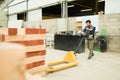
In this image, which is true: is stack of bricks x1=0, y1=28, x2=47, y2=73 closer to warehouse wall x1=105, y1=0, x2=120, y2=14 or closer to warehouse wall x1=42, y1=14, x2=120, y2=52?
warehouse wall x1=42, y1=14, x2=120, y2=52

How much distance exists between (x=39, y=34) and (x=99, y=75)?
169 cm

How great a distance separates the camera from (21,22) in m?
15.6

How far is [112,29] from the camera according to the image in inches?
325

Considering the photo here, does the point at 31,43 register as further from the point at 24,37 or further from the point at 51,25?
the point at 51,25

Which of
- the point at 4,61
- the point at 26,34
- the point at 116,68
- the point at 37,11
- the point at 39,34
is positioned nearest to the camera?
the point at 4,61

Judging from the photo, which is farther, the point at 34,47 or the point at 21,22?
the point at 21,22

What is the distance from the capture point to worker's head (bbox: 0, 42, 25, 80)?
49 centimetres

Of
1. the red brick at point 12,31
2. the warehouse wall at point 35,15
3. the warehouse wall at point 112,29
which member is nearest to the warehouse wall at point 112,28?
the warehouse wall at point 112,29

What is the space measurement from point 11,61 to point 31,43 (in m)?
3.43

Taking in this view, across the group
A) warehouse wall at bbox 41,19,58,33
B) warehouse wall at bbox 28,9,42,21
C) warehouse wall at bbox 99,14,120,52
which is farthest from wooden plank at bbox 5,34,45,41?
warehouse wall at bbox 28,9,42,21

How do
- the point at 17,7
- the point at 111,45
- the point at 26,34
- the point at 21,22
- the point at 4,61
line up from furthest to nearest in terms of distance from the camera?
the point at 17,7, the point at 21,22, the point at 111,45, the point at 26,34, the point at 4,61

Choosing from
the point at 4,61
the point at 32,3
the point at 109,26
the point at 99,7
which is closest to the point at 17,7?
the point at 32,3

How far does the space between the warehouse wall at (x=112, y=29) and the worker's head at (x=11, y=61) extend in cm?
795

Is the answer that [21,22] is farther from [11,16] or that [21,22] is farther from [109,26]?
[109,26]
